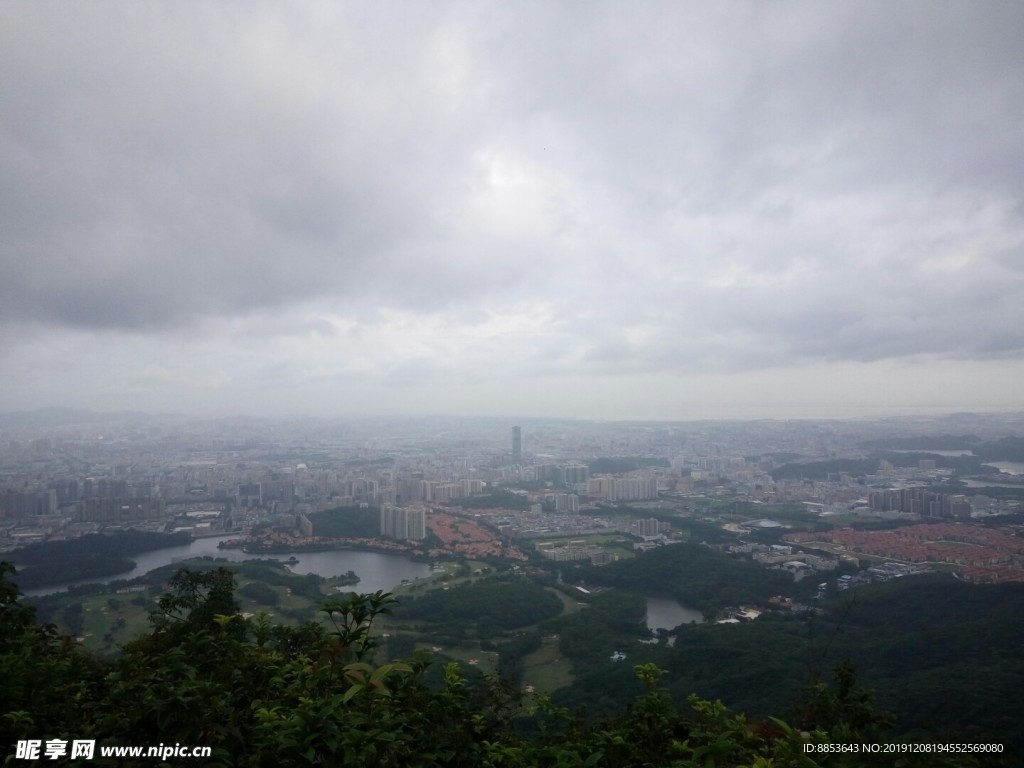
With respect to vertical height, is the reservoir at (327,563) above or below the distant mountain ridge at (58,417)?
below

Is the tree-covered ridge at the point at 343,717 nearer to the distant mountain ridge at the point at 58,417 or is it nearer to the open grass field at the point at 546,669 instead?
the open grass field at the point at 546,669

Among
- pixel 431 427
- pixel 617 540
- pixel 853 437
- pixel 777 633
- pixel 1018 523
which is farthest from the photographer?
pixel 431 427

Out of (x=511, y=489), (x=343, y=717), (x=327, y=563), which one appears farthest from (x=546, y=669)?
(x=511, y=489)

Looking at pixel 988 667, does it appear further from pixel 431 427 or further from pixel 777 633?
pixel 431 427

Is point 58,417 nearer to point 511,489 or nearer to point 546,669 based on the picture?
point 511,489

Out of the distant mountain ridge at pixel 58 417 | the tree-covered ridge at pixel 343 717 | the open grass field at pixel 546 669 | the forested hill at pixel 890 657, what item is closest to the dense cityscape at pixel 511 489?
the distant mountain ridge at pixel 58 417

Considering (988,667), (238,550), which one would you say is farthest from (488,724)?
(238,550)
